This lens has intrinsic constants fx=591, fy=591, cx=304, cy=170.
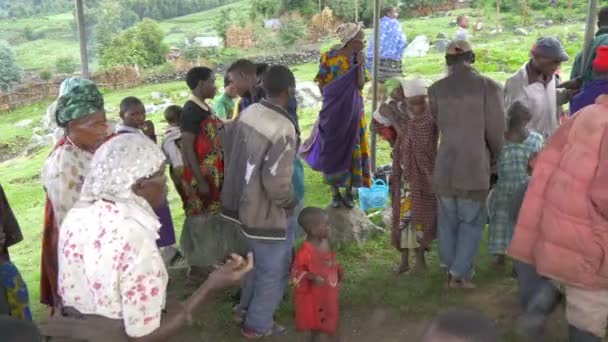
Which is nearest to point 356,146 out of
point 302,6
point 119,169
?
point 119,169

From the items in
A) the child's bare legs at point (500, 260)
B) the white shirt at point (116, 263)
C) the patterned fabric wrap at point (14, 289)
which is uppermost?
the white shirt at point (116, 263)

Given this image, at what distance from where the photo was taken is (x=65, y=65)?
18.9 m

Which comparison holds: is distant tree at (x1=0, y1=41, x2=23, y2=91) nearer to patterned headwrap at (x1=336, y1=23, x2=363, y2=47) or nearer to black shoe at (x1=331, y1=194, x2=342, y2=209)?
black shoe at (x1=331, y1=194, x2=342, y2=209)

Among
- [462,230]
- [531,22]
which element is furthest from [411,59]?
[462,230]

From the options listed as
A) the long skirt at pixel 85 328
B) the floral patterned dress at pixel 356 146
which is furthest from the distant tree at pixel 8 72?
the long skirt at pixel 85 328

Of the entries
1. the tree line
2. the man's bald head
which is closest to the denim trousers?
the man's bald head

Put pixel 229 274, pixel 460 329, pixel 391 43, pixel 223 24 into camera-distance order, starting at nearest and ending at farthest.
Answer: pixel 460 329
pixel 229 274
pixel 391 43
pixel 223 24

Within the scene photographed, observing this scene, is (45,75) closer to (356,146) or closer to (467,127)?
(356,146)

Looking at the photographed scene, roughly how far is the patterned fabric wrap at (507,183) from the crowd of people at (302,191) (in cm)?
1

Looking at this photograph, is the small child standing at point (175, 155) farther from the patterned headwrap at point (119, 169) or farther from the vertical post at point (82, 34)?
the patterned headwrap at point (119, 169)

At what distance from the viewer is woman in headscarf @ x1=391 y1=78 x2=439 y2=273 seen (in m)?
4.18

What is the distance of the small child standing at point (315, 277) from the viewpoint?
11.3ft

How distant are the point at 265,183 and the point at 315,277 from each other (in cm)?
62

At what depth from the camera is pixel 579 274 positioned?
2.59 metres
